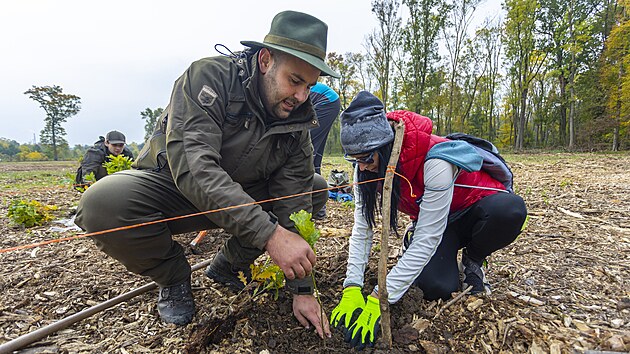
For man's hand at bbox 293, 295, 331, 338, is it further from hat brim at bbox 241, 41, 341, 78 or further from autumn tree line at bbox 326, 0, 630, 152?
autumn tree line at bbox 326, 0, 630, 152

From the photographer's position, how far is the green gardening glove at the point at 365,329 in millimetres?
1692

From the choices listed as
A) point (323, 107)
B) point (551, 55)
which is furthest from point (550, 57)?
point (323, 107)

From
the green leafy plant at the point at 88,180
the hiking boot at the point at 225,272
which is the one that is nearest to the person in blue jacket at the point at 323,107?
the hiking boot at the point at 225,272

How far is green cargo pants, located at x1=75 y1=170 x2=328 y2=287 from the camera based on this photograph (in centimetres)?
167

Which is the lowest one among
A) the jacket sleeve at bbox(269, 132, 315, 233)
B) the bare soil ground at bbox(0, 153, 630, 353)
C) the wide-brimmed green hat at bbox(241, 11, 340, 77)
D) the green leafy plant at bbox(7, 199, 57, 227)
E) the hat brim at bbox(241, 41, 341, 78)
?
the bare soil ground at bbox(0, 153, 630, 353)

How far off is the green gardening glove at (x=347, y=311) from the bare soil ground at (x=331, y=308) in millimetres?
66

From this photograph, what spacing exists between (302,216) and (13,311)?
1.94 metres

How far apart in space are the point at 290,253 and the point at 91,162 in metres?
5.78

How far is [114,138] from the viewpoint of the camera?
622 centimetres

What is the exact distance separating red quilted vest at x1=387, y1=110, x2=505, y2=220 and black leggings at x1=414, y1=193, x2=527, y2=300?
0.08m

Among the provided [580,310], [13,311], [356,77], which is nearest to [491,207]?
[580,310]

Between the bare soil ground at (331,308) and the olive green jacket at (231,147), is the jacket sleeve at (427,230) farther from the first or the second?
the olive green jacket at (231,147)

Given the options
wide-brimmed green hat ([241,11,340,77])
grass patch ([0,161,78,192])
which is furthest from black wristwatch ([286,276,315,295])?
grass patch ([0,161,78,192])

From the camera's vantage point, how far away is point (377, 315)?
5.72ft
